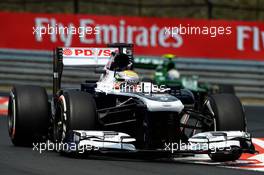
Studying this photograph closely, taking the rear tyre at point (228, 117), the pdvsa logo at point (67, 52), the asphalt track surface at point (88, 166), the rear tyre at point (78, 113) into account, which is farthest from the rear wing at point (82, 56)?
the rear tyre at point (228, 117)

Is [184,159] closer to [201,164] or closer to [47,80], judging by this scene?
[201,164]

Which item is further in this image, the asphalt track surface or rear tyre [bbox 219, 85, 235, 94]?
rear tyre [bbox 219, 85, 235, 94]

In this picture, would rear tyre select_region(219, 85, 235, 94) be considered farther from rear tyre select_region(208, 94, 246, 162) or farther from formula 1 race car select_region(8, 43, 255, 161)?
rear tyre select_region(208, 94, 246, 162)

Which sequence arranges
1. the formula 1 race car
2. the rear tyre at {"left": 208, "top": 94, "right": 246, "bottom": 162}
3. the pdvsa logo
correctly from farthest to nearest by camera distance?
the pdvsa logo, the rear tyre at {"left": 208, "top": 94, "right": 246, "bottom": 162}, the formula 1 race car

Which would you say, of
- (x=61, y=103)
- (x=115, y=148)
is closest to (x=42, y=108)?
(x=61, y=103)

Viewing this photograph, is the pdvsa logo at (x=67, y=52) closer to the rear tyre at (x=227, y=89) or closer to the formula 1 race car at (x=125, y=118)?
the formula 1 race car at (x=125, y=118)

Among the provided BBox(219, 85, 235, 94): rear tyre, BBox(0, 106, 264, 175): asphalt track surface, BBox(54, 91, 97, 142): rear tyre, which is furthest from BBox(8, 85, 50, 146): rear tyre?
BBox(219, 85, 235, 94): rear tyre

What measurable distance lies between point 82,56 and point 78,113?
2.82 metres

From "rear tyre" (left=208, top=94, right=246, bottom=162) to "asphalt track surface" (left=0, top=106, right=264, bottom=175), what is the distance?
63 cm

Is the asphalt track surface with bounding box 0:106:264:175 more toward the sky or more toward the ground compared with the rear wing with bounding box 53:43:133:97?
more toward the ground

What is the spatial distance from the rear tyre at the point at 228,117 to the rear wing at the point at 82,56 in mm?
2459

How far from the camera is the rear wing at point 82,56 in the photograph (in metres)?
14.1

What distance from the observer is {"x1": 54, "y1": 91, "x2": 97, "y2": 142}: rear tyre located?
11641 millimetres

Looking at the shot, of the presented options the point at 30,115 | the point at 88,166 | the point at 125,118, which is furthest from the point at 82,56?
the point at 88,166
